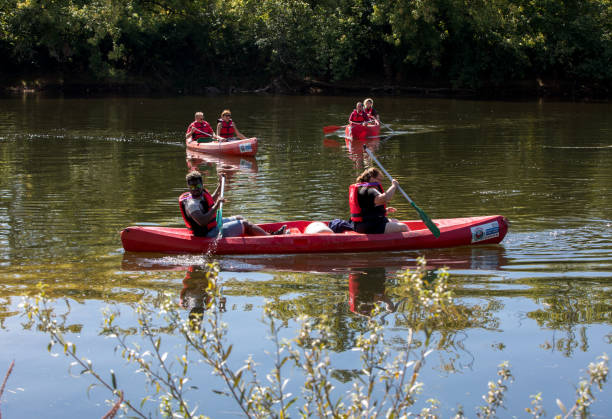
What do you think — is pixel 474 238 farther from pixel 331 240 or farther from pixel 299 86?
pixel 299 86

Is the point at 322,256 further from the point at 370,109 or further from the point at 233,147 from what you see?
the point at 370,109

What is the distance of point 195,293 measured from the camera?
8.09 metres

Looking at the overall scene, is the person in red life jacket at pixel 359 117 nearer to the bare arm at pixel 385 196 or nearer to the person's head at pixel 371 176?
the person's head at pixel 371 176

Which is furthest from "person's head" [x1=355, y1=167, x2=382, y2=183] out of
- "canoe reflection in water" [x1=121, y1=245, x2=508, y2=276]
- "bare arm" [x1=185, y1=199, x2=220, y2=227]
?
"bare arm" [x1=185, y1=199, x2=220, y2=227]

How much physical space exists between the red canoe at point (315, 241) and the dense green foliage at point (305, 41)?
1057 inches

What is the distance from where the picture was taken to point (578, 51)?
120ft

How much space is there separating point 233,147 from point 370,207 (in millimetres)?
9099

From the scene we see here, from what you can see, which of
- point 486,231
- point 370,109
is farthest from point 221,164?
point 486,231

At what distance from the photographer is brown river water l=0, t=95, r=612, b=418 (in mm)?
5914

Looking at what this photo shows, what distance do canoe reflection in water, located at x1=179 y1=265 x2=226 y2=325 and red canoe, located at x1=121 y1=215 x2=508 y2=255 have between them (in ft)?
1.82

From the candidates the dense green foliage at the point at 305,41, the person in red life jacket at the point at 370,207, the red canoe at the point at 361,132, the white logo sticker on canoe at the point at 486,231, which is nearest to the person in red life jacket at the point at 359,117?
the red canoe at the point at 361,132

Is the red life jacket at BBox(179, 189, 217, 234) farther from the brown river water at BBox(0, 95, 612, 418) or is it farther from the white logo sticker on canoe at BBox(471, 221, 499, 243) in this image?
the white logo sticker on canoe at BBox(471, 221, 499, 243)

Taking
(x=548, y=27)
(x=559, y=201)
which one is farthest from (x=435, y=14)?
(x=559, y=201)

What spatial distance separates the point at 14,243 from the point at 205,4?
35121 millimetres
